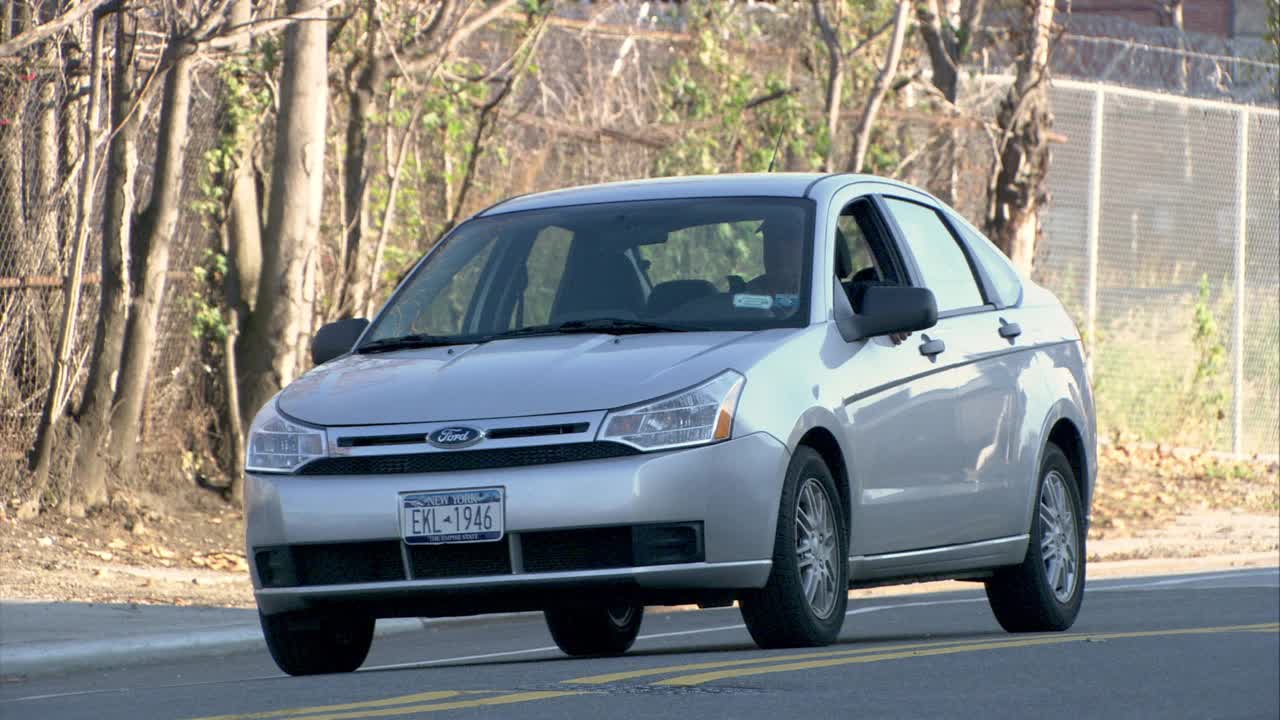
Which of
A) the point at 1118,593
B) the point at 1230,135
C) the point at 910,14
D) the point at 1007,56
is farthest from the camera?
the point at 1230,135

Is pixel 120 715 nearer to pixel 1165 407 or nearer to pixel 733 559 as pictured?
pixel 733 559

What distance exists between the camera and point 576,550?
23.8 ft

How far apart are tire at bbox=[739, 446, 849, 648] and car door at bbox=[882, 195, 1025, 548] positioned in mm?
742

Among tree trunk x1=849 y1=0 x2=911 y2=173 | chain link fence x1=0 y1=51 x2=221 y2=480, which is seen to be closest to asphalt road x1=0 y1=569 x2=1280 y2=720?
chain link fence x1=0 y1=51 x2=221 y2=480

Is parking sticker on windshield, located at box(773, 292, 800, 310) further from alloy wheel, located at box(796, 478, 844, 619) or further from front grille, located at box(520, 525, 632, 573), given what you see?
front grille, located at box(520, 525, 632, 573)

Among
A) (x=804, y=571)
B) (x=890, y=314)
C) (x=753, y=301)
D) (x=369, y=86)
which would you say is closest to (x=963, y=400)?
(x=890, y=314)

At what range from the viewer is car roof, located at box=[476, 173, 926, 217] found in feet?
28.4

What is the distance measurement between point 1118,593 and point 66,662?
6.08 meters

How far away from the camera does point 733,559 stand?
7.30 metres

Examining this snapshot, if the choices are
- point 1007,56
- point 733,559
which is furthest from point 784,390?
point 1007,56

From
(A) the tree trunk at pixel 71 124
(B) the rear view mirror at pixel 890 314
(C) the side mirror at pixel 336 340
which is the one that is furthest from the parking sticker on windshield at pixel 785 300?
(A) the tree trunk at pixel 71 124

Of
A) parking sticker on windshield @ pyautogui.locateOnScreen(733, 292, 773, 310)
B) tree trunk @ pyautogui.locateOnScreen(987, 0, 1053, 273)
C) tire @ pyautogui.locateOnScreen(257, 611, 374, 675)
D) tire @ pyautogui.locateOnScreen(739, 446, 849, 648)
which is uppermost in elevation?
tree trunk @ pyautogui.locateOnScreen(987, 0, 1053, 273)

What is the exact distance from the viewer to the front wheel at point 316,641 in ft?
25.5

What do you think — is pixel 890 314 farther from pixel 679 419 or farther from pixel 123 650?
pixel 123 650
